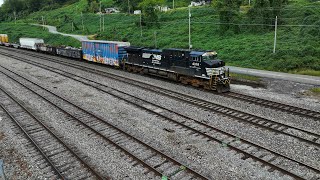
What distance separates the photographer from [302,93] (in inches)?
919

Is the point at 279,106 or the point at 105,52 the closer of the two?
the point at 279,106

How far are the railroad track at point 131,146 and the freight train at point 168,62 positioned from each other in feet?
33.5

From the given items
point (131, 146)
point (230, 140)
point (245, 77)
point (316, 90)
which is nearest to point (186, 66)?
point (245, 77)

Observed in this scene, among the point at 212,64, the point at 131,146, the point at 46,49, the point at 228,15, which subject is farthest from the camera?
the point at 46,49

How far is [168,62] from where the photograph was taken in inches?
1069

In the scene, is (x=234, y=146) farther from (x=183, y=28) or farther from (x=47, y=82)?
(x=183, y=28)

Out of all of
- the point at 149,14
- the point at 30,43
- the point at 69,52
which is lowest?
the point at 69,52

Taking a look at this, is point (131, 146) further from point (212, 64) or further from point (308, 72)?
point (308, 72)

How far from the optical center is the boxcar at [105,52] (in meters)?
34.1

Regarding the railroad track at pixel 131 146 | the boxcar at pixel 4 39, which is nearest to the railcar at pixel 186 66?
the railroad track at pixel 131 146

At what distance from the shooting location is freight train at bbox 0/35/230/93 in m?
23.6

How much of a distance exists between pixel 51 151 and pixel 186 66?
48.8 ft

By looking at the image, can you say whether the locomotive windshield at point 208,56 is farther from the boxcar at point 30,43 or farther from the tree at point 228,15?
the boxcar at point 30,43

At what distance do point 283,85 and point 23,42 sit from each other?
180 ft
